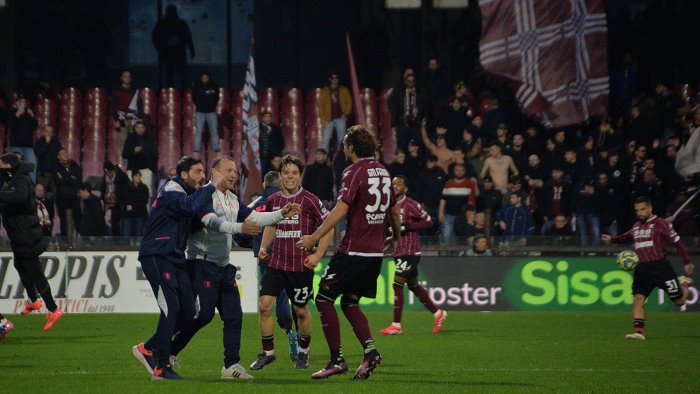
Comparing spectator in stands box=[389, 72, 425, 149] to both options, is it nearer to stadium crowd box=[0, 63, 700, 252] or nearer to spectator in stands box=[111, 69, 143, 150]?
stadium crowd box=[0, 63, 700, 252]

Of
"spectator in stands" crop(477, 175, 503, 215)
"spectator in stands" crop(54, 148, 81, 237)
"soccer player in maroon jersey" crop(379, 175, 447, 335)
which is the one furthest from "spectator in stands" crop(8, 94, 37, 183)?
"soccer player in maroon jersey" crop(379, 175, 447, 335)

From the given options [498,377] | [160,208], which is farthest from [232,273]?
[498,377]

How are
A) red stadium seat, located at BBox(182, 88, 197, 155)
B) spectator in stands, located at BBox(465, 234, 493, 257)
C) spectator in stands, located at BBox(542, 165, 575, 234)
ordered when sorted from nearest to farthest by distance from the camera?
spectator in stands, located at BBox(465, 234, 493, 257) → spectator in stands, located at BBox(542, 165, 575, 234) → red stadium seat, located at BBox(182, 88, 197, 155)

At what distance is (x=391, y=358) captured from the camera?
14125 mm

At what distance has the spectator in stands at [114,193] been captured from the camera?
25.8 metres

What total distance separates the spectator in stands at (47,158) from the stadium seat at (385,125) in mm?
7321

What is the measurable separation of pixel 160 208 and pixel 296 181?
1.84 m

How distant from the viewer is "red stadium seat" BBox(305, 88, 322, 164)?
28.6 m

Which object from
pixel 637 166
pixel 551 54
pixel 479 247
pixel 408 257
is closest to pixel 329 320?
pixel 408 257

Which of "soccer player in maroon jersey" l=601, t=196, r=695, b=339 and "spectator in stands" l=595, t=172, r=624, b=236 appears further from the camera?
"spectator in stands" l=595, t=172, r=624, b=236

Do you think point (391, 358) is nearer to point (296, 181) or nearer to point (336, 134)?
point (296, 181)

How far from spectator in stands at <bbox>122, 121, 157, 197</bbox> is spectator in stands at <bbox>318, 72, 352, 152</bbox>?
3.74 metres

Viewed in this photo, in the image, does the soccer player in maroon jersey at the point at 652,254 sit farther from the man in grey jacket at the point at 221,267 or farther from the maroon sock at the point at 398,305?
the man in grey jacket at the point at 221,267

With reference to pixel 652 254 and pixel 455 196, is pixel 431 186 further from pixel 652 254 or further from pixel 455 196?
pixel 652 254
